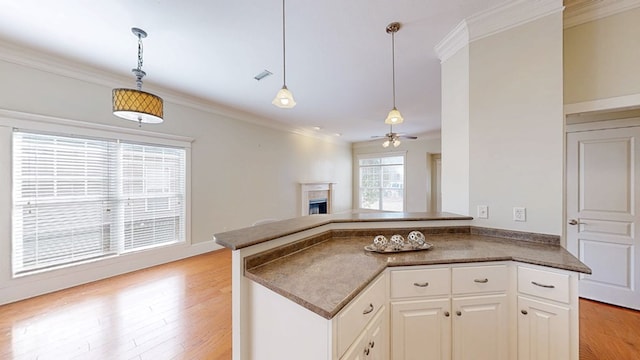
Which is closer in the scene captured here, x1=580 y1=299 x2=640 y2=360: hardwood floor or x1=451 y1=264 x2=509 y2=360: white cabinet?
x1=451 y1=264 x2=509 y2=360: white cabinet

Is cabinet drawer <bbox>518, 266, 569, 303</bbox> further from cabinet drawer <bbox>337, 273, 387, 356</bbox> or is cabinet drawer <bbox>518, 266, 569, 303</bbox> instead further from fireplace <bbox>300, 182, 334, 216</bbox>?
fireplace <bbox>300, 182, 334, 216</bbox>

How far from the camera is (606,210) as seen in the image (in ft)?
8.49

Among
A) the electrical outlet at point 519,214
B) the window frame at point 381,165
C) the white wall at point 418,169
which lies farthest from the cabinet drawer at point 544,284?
the window frame at point 381,165

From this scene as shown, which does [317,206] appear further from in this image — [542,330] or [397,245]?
[542,330]

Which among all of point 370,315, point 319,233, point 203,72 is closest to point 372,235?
point 319,233

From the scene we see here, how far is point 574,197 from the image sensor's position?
108 inches

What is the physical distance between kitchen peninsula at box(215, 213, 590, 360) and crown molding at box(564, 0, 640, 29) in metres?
Result: 1.88

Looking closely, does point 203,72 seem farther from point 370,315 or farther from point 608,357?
point 608,357

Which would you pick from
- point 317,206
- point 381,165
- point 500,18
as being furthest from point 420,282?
point 381,165

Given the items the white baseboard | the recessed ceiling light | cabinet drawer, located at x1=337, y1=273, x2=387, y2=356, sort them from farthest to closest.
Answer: the recessed ceiling light
the white baseboard
cabinet drawer, located at x1=337, y1=273, x2=387, y2=356

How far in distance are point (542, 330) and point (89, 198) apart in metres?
4.73

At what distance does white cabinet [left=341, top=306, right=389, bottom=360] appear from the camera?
1.14 m

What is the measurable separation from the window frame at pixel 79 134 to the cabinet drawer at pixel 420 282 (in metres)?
3.81

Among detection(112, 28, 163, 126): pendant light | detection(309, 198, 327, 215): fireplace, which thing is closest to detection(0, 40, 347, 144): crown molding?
detection(112, 28, 163, 126): pendant light
